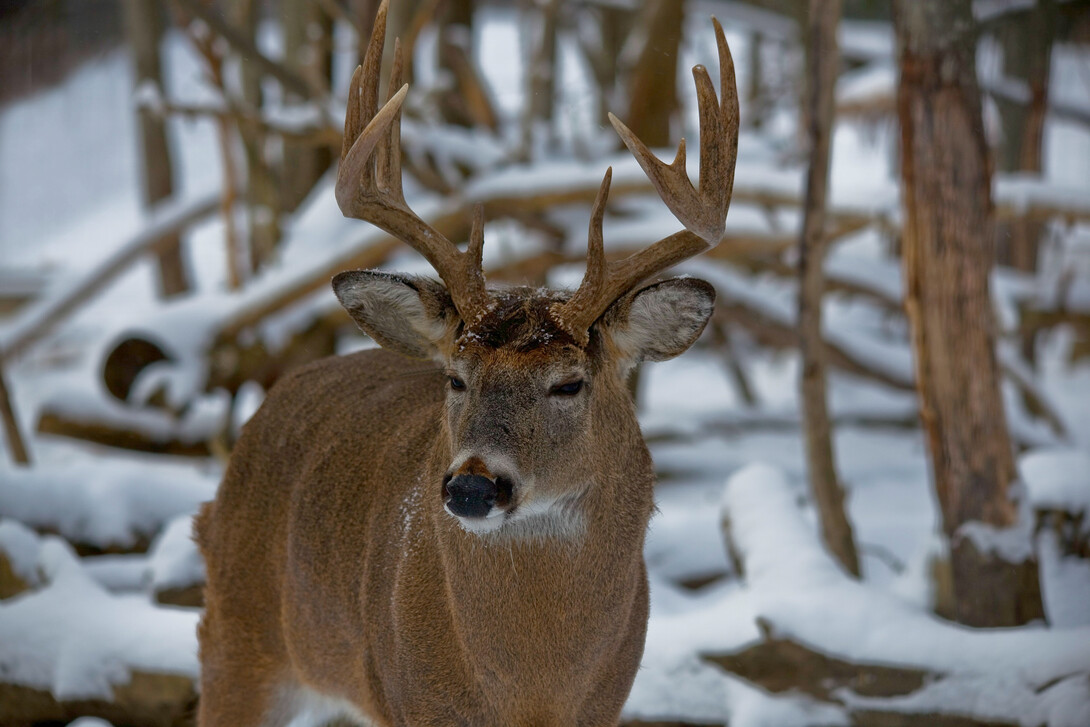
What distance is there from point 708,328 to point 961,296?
204 inches

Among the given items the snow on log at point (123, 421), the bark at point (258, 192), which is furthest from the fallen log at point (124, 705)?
the bark at point (258, 192)

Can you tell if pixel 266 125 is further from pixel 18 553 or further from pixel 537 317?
pixel 537 317

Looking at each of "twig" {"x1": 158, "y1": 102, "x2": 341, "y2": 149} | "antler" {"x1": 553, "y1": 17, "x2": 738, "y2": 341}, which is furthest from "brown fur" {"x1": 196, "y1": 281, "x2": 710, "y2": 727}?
"twig" {"x1": 158, "y1": 102, "x2": 341, "y2": 149}

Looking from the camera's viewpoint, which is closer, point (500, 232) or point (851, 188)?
point (851, 188)

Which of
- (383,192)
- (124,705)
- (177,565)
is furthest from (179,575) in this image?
(383,192)

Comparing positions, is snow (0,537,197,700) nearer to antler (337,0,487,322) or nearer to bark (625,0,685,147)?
antler (337,0,487,322)

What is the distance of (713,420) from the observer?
10.6 meters

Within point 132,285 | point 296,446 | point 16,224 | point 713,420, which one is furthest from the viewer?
point 132,285

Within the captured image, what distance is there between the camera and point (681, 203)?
9.66ft

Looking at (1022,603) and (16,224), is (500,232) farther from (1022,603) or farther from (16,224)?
(16,224)

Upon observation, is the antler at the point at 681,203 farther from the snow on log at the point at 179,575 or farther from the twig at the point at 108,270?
the twig at the point at 108,270

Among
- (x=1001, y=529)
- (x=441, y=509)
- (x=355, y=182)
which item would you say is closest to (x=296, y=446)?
(x=441, y=509)

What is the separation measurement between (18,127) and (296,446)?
13.7 metres

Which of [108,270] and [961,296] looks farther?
[108,270]
